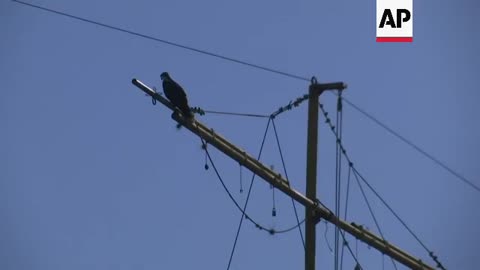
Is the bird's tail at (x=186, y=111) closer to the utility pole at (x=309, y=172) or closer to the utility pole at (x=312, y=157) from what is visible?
the utility pole at (x=309, y=172)

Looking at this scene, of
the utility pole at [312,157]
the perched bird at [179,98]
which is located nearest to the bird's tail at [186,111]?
the perched bird at [179,98]

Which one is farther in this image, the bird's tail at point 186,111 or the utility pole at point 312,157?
the utility pole at point 312,157

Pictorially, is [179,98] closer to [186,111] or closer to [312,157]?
[186,111]

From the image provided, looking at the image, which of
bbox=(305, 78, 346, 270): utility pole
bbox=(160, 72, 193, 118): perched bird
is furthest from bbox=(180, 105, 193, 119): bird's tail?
bbox=(305, 78, 346, 270): utility pole

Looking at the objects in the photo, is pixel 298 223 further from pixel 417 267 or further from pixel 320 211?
pixel 417 267

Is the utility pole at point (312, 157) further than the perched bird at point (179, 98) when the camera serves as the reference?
Yes

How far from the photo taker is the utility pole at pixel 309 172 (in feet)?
69.4

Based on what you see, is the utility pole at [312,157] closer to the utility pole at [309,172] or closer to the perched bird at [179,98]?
the utility pole at [309,172]

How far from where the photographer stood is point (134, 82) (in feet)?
69.2

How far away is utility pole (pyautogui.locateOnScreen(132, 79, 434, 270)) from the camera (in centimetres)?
2116

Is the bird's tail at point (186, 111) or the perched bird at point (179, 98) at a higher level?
the perched bird at point (179, 98)

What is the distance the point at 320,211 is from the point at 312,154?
4.21ft

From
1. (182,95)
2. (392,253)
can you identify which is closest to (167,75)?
(182,95)

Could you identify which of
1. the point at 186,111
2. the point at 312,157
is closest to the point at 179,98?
the point at 186,111
